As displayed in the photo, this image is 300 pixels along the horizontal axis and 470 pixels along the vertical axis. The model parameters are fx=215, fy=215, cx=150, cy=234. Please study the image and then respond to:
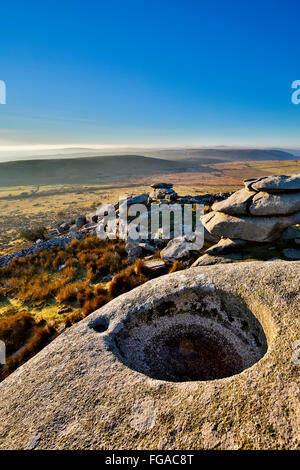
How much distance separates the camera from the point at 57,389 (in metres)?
4.21

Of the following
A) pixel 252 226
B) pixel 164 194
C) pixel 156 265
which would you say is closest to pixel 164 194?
pixel 164 194

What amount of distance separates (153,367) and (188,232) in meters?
9.12

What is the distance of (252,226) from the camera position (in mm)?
9664

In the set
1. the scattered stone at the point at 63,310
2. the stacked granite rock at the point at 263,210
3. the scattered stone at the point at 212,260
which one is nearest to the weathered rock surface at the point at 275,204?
the stacked granite rock at the point at 263,210

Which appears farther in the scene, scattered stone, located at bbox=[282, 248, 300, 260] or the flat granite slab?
scattered stone, located at bbox=[282, 248, 300, 260]

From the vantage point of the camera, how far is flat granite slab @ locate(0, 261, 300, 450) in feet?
10.5

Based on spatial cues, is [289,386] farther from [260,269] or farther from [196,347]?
[260,269]

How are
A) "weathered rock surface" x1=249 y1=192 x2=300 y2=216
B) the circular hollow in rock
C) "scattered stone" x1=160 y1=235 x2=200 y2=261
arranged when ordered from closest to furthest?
1. the circular hollow in rock
2. "weathered rock surface" x1=249 y1=192 x2=300 y2=216
3. "scattered stone" x1=160 y1=235 x2=200 y2=261

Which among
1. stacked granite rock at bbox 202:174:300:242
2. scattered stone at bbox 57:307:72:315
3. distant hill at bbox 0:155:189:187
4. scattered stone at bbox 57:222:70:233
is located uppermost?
distant hill at bbox 0:155:189:187

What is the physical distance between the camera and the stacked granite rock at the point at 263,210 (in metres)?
9.03

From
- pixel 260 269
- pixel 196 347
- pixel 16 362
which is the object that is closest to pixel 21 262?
pixel 16 362

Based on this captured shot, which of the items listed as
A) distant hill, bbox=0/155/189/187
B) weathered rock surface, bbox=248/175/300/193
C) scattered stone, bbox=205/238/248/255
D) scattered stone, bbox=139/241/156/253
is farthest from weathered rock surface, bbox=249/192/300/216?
distant hill, bbox=0/155/189/187

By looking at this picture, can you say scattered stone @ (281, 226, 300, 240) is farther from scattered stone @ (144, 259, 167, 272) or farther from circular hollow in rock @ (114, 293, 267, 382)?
circular hollow in rock @ (114, 293, 267, 382)

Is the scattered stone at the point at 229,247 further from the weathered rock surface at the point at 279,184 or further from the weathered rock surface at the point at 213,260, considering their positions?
the weathered rock surface at the point at 279,184
